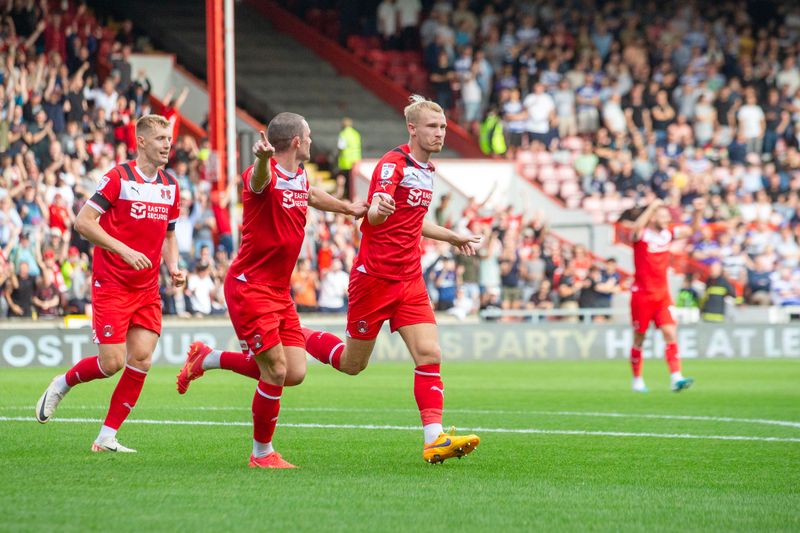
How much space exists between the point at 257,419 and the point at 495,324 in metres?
16.9

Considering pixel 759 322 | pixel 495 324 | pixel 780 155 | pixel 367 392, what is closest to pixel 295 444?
pixel 367 392

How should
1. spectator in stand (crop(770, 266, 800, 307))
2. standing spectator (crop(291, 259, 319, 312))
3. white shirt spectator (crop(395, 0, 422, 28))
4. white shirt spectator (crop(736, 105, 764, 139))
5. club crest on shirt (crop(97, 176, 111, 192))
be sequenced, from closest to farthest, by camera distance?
→ club crest on shirt (crop(97, 176, 111, 192)) < standing spectator (crop(291, 259, 319, 312)) < spectator in stand (crop(770, 266, 800, 307)) < white shirt spectator (crop(736, 105, 764, 139)) < white shirt spectator (crop(395, 0, 422, 28))

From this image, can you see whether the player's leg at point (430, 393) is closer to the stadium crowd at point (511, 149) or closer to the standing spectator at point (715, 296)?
the stadium crowd at point (511, 149)

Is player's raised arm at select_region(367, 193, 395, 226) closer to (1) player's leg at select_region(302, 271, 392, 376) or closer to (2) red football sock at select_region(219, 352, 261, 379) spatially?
(1) player's leg at select_region(302, 271, 392, 376)

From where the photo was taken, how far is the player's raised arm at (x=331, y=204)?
904 centimetres

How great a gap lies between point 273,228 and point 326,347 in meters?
1.35

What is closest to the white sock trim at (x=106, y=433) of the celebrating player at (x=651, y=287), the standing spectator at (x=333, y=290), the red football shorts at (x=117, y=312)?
the red football shorts at (x=117, y=312)

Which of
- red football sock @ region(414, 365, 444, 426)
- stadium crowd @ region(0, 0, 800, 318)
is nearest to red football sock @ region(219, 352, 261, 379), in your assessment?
red football sock @ region(414, 365, 444, 426)

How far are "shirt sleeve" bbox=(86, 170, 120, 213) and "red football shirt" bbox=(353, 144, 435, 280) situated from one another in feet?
5.50

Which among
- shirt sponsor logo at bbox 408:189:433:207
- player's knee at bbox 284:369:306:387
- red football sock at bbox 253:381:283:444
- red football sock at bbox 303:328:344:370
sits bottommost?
red football sock at bbox 253:381:283:444

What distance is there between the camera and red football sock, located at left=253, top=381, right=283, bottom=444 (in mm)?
8711

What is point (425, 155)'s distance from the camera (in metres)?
9.28

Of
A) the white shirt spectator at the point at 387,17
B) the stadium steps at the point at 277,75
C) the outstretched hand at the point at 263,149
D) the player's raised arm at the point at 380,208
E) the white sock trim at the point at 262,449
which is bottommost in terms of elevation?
the white sock trim at the point at 262,449

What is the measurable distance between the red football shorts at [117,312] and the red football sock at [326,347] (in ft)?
3.69
